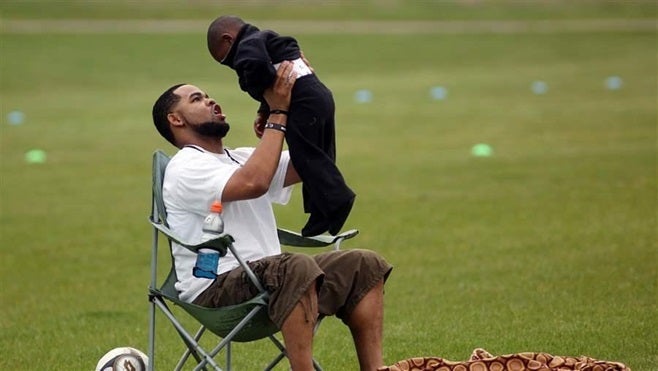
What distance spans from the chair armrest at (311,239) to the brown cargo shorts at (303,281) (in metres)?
0.43

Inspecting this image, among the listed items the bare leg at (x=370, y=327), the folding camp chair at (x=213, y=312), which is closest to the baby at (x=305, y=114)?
the bare leg at (x=370, y=327)

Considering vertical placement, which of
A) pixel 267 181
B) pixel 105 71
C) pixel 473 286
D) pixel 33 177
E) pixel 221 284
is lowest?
pixel 105 71

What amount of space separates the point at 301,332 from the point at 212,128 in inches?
40.6

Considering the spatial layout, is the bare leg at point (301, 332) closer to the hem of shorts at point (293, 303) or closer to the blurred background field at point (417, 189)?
the hem of shorts at point (293, 303)

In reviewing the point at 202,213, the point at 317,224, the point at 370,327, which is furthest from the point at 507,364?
the point at 202,213

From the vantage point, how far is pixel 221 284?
17.9 feet

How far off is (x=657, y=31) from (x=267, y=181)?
33636mm

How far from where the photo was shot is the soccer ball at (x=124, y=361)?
601 cm

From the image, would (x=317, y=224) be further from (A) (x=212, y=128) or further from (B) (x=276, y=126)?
(A) (x=212, y=128)

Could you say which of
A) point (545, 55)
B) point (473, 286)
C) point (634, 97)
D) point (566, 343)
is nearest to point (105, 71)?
point (545, 55)

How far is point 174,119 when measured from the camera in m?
5.74

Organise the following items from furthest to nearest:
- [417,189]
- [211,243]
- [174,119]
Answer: [417,189], [174,119], [211,243]

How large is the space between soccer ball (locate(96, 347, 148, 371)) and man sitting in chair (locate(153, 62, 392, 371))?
23.1 inches

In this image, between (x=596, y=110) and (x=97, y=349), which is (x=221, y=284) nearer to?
(x=97, y=349)
